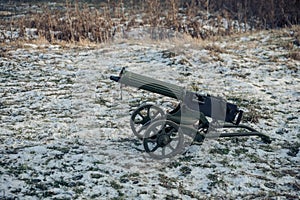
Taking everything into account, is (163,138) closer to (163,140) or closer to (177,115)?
(163,140)

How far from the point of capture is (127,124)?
5.84m

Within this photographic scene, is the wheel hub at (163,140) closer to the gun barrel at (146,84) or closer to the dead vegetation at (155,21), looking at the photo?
the gun barrel at (146,84)

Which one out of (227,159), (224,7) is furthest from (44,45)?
(224,7)

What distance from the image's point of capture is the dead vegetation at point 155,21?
11.2 meters

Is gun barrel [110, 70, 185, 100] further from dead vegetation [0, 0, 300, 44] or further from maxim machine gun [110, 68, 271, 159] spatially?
dead vegetation [0, 0, 300, 44]

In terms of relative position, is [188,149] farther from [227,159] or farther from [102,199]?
[102,199]

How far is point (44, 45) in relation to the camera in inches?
400

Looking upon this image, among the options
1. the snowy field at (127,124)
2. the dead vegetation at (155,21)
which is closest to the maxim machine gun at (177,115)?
the snowy field at (127,124)

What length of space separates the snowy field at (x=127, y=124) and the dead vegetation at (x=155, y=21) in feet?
4.18

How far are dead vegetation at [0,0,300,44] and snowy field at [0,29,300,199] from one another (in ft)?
4.18

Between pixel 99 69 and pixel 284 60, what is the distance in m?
4.56

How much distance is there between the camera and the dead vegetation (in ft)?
36.8

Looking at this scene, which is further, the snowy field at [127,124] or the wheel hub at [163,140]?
the wheel hub at [163,140]

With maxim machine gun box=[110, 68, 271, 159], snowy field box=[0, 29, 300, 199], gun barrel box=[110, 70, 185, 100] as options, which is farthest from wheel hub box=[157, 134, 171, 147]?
gun barrel box=[110, 70, 185, 100]
